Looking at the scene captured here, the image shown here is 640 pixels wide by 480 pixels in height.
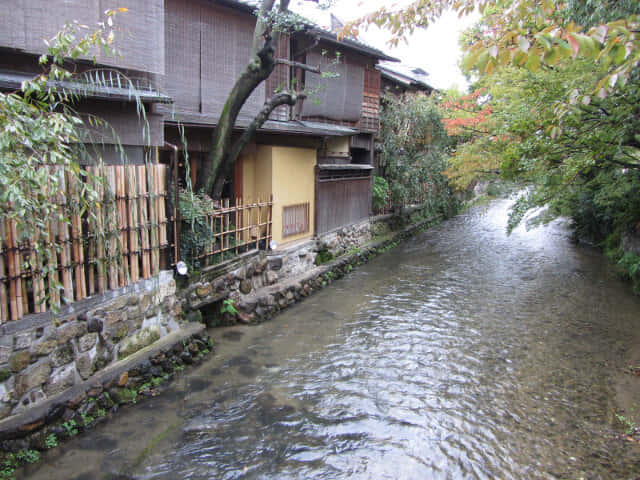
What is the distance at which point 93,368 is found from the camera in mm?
5930

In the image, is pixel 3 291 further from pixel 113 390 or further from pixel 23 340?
pixel 113 390

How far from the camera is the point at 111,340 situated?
6238mm

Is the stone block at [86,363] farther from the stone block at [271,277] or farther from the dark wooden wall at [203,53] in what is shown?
the dark wooden wall at [203,53]

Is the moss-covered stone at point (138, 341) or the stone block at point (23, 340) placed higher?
the stone block at point (23, 340)

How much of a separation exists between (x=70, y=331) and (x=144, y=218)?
191 centimetres

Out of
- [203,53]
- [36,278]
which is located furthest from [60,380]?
[203,53]

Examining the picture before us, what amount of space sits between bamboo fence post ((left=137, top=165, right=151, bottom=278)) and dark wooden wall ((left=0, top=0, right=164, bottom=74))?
1655 mm

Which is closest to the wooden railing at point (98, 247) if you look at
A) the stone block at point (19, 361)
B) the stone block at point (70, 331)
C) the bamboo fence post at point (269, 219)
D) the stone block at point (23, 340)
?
the stone block at point (23, 340)

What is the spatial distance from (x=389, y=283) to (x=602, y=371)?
6.22m

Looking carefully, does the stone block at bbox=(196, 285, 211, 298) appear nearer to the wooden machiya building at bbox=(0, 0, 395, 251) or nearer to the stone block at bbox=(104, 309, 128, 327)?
the stone block at bbox=(104, 309, 128, 327)

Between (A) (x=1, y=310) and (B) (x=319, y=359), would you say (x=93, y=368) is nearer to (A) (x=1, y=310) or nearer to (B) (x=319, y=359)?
(A) (x=1, y=310)

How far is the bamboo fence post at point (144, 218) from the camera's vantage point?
6543 mm

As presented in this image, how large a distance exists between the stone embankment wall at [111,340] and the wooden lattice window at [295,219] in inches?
56.0

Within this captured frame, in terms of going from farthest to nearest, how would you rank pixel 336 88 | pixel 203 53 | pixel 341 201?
pixel 336 88 < pixel 341 201 < pixel 203 53
